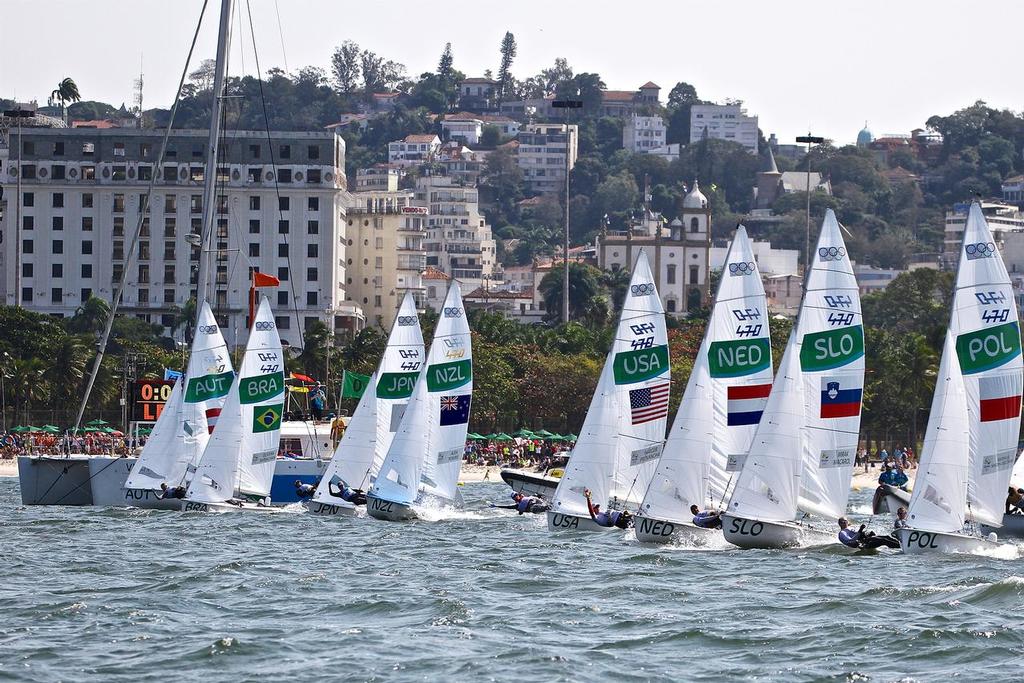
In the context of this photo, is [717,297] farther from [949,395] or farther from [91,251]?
[91,251]

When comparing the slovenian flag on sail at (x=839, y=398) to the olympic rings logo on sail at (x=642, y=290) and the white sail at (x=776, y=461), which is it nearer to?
the white sail at (x=776, y=461)

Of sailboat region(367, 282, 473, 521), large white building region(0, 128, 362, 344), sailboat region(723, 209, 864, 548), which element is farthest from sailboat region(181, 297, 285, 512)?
large white building region(0, 128, 362, 344)

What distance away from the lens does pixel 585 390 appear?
114m

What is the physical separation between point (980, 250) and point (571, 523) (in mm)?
12796

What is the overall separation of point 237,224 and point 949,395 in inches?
5320

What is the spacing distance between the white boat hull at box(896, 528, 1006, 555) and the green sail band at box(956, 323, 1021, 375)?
12.1ft

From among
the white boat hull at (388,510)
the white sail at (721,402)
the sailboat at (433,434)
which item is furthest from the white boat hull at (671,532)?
the white boat hull at (388,510)

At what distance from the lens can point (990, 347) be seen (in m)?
43.2

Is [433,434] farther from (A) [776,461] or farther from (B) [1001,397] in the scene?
(B) [1001,397]

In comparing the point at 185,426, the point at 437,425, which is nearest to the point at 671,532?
the point at 437,425

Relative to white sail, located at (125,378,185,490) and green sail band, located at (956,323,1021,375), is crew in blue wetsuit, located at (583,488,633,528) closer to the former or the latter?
green sail band, located at (956,323,1021,375)

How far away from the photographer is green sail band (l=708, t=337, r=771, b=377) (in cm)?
4744

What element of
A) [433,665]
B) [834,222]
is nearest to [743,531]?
[834,222]

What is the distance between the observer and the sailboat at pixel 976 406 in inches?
1684
